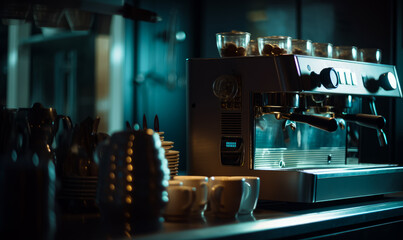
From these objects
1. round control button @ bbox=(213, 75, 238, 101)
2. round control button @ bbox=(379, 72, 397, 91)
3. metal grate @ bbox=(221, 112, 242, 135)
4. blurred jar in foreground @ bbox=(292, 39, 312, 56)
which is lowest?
metal grate @ bbox=(221, 112, 242, 135)

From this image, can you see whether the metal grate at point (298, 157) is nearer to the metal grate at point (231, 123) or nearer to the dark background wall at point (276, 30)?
the metal grate at point (231, 123)

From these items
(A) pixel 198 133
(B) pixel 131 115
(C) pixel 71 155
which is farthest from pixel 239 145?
(B) pixel 131 115

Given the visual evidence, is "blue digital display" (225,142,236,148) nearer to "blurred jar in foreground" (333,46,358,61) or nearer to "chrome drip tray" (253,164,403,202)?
"chrome drip tray" (253,164,403,202)

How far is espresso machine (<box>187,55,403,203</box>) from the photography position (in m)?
1.40

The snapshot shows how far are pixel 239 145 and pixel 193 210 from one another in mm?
289

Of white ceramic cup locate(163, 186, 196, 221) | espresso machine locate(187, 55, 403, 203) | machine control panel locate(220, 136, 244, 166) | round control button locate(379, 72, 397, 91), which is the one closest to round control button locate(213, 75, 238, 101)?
espresso machine locate(187, 55, 403, 203)

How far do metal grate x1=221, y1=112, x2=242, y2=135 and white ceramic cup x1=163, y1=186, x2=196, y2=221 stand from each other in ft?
1.04

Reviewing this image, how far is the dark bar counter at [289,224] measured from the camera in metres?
1.04

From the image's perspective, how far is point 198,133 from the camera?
153 centimetres

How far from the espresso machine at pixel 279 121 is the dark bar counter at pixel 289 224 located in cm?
4

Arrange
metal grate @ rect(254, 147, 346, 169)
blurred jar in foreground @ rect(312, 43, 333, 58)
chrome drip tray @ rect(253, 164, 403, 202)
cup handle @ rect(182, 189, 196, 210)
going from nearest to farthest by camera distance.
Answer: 1. cup handle @ rect(182, 189, 196, 210)
2. chrome drip tray @ rect(253, 164, 403, 202)
3. metal grate @ rect(254, 147, 346, 169)
4. blurred jar in foreground @ rect(312, 43, 333, 58)

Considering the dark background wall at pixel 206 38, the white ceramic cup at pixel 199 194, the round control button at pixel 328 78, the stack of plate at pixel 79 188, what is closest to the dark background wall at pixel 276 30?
the dark background wall at pixel 206 38

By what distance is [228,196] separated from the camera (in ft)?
4.08

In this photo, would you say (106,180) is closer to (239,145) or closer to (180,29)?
(239,145)
